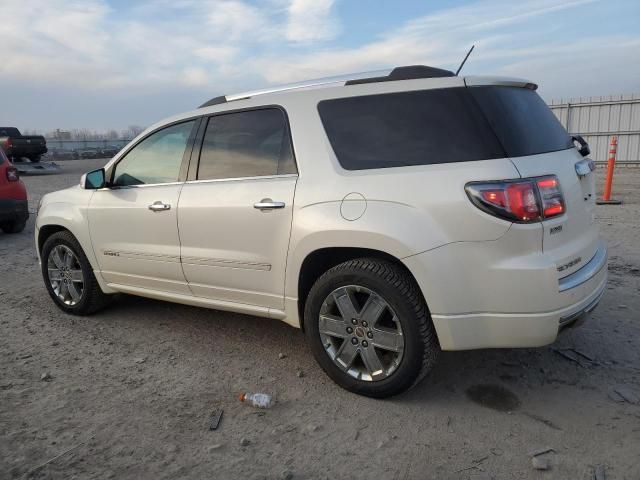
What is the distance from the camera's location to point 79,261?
15.5 feet

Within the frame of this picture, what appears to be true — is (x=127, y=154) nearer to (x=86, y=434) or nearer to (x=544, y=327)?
(x=86, y=434)

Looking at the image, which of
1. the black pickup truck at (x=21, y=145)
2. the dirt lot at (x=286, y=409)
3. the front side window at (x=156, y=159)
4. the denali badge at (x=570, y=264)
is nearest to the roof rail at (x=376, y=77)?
the front side window at (x=156, y=159)

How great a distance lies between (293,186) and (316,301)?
724 mm

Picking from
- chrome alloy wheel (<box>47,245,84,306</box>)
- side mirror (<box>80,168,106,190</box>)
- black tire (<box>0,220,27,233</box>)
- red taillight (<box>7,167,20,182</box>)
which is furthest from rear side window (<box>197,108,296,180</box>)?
black tire (<box>0,220,27,233</box>)

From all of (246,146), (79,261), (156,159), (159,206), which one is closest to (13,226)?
(79,261)

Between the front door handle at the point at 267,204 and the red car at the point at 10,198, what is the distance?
7.03m

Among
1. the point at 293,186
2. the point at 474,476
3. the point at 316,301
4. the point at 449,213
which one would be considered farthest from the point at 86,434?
the point at 449,213

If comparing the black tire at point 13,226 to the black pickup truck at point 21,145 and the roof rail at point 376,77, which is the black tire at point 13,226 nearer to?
the roof rail at point 376,77

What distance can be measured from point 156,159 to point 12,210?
5.91m

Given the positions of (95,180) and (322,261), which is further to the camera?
(95,180)

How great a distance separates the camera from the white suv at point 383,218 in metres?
2.72

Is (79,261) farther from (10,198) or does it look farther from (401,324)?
(10,198)

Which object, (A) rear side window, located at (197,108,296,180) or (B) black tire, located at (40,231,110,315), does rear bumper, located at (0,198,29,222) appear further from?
(A) rear side window, located at (197,108,296,180)

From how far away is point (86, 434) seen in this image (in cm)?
289
